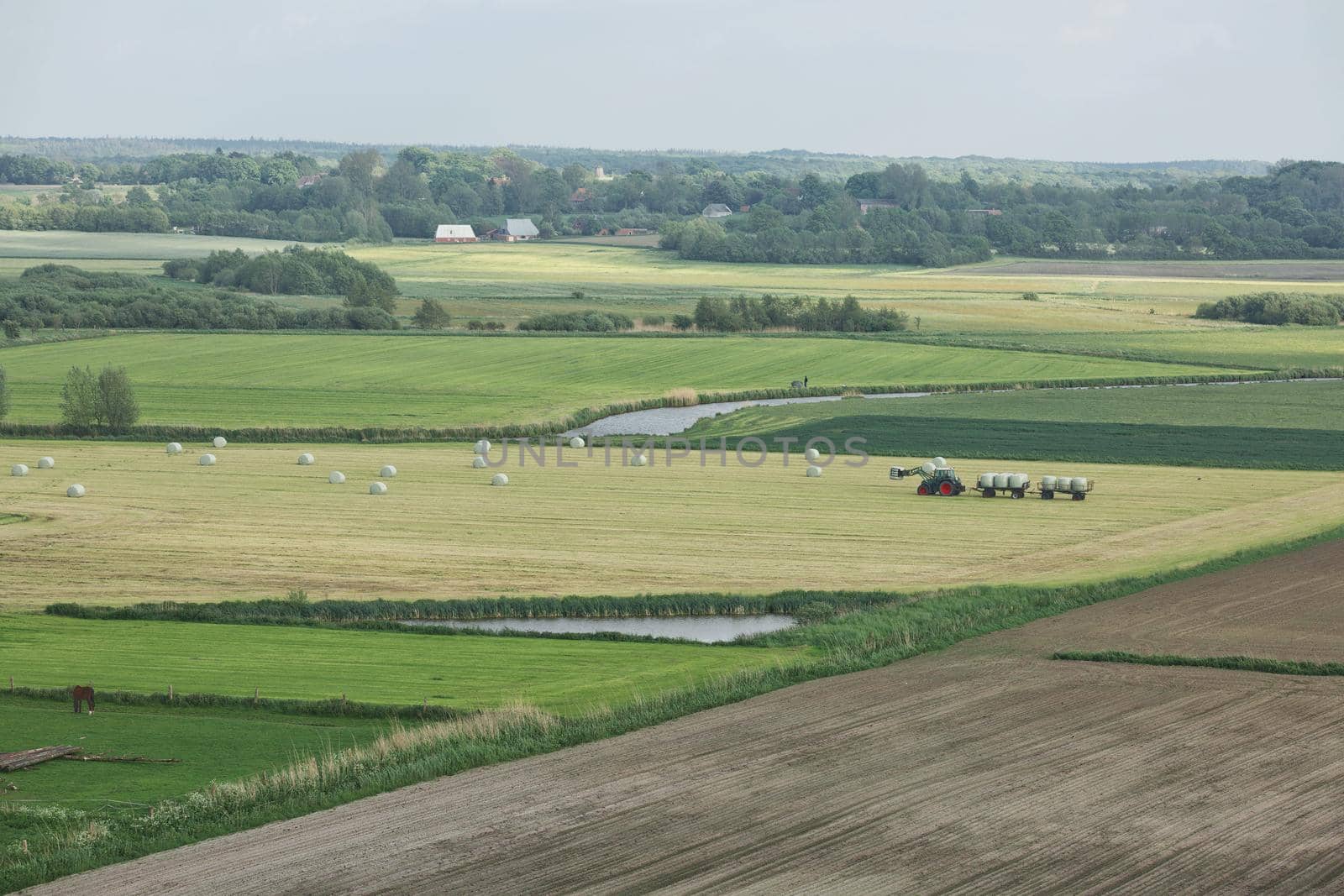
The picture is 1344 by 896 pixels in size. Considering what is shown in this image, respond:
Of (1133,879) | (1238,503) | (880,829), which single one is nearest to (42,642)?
(880,829)

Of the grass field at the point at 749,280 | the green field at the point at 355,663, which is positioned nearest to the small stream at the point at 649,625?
the green field at the point at 355,663

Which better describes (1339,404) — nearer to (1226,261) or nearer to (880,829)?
(880,829)


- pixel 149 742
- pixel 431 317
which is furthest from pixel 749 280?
pixel 149 742

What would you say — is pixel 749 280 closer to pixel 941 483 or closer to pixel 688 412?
pixel 688 412

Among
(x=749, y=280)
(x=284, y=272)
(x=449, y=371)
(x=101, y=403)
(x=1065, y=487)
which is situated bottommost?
(x=449, y=371)

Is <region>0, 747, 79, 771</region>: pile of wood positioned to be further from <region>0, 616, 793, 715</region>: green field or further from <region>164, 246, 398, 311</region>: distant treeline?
<region>164, 246, 398, 311</region>: distant treeline

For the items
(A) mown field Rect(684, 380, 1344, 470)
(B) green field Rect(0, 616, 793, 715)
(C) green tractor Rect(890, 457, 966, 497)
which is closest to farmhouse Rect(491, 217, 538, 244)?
(A) mown field Rect(684, 380, 1344, 470)
